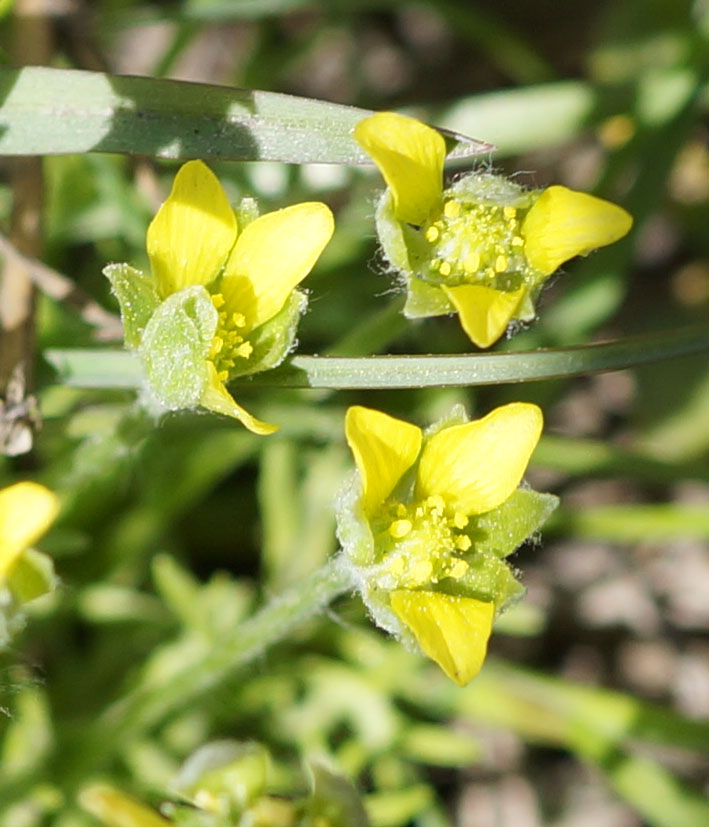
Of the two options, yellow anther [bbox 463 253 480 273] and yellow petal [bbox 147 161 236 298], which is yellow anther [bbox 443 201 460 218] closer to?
yellow anther [bbox 463 253 480 273]

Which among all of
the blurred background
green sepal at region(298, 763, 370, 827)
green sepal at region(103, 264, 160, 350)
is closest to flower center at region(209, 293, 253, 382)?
green sepal at region(103, 264, 160, 350)

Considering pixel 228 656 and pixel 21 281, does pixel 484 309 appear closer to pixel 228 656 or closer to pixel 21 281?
pixel 228 656

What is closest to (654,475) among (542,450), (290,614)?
(542,450)

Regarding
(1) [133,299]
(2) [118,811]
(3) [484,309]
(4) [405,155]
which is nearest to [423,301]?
(3) [484,309]

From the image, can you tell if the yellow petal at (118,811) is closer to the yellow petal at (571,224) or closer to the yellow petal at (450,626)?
the yellow petal at (450,626)

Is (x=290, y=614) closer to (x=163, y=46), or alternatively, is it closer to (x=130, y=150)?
(x=130, y=150)

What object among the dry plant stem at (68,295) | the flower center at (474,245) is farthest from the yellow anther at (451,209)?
the dry plant stem at (68,295)
